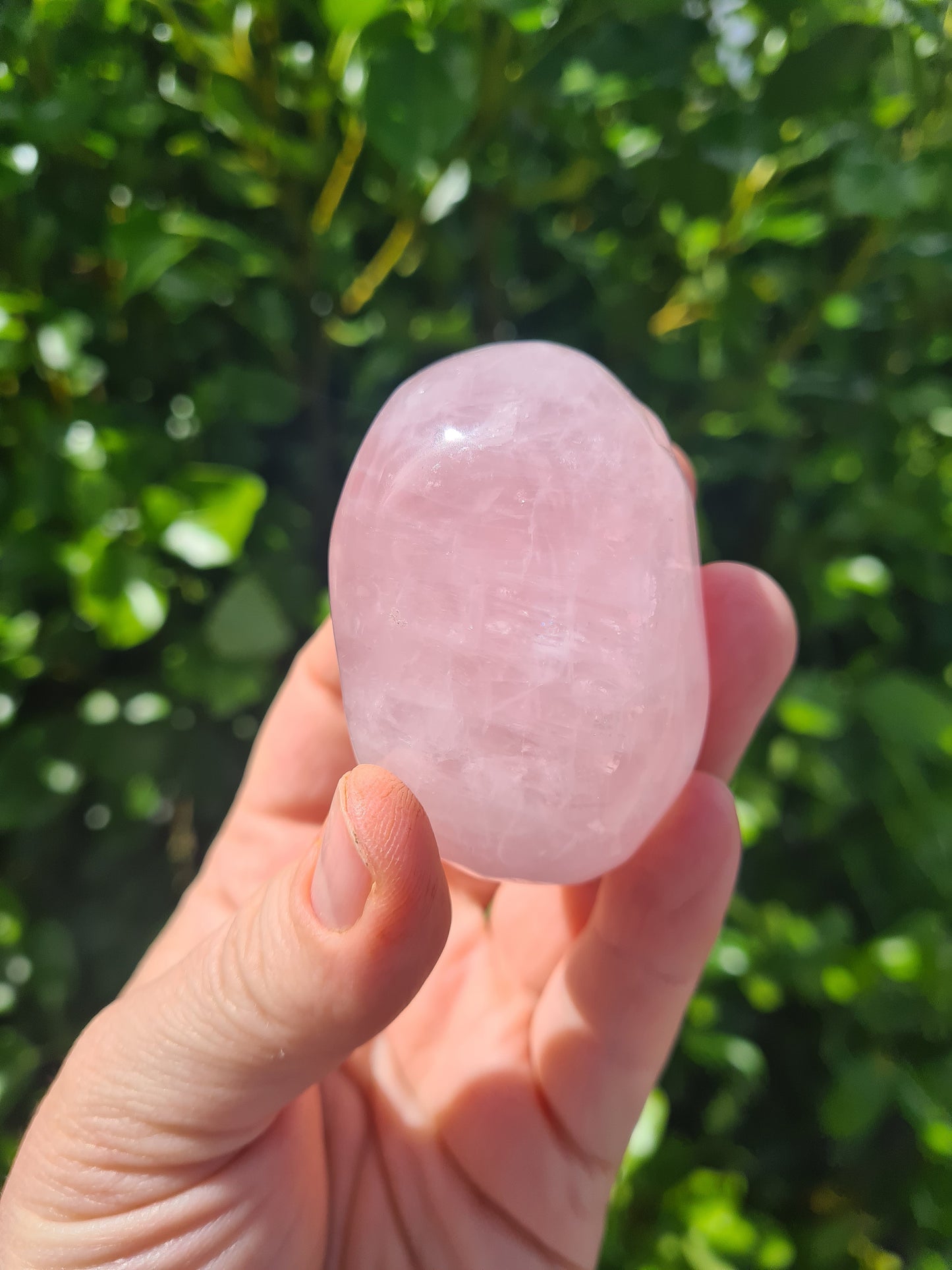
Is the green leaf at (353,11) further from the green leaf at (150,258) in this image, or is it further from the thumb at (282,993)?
the thumb at (282,993)

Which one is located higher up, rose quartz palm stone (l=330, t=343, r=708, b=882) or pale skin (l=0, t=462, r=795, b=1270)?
rose quartz palm stone (l=330, t=343, r=708, b=882)

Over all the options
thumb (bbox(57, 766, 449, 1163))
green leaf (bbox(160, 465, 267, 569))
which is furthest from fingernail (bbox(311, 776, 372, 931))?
green leaf (bbox(160, 465, 267, 569))

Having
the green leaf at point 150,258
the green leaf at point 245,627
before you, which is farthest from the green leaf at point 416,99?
the green leaf at point 245,627

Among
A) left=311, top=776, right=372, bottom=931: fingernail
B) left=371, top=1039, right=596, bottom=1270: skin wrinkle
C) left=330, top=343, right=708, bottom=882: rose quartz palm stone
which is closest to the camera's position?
left=311, top=776, right=372, bottom=931: fingernail

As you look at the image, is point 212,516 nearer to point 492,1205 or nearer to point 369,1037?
point 369,1037

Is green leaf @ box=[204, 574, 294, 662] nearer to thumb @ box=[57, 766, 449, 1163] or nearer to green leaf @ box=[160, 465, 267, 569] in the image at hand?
green leaf @ box=[160, 465, 267, 569]

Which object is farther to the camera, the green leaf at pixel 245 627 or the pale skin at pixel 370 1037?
the green leaf at pixel 245 627
